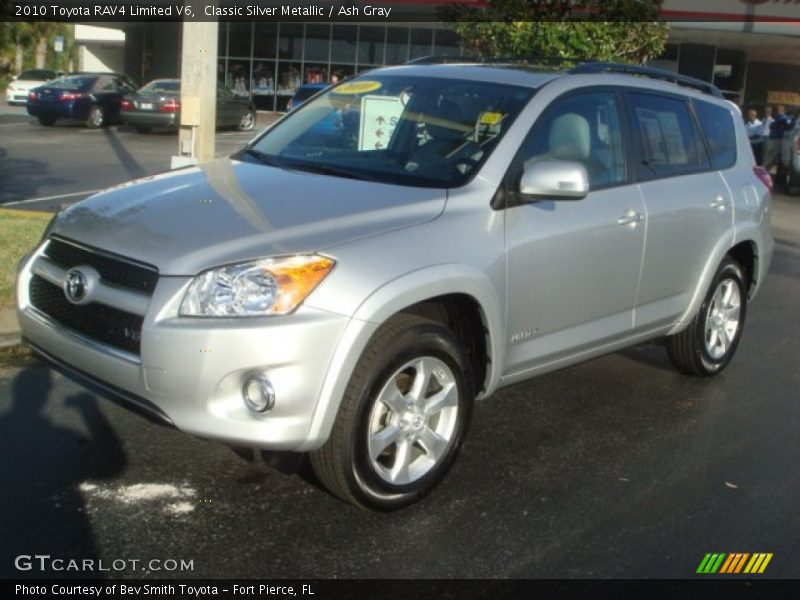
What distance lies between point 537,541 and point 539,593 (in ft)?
1.36

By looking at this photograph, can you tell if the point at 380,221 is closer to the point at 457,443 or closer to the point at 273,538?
the point at 457,443

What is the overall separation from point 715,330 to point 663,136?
139 centimetres

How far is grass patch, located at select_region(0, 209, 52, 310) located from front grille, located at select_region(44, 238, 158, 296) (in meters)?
2.70

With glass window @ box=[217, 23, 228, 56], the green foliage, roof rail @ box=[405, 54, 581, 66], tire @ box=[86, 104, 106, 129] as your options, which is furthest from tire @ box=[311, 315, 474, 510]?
the green foliage

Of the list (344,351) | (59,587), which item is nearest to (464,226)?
(344,351)

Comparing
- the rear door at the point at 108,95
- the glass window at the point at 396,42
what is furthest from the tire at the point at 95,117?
the glass window at the point at 396,42

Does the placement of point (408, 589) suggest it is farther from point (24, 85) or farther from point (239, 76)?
point (239, 76)

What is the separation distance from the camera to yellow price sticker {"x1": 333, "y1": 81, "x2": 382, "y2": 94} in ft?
18.0

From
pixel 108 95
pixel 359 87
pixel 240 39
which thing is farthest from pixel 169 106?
pixel 359 87

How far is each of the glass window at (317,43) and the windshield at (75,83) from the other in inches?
396

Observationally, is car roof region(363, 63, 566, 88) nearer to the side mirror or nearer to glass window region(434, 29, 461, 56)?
the side mirror

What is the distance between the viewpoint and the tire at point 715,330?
6211 mm

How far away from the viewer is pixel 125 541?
382 cm

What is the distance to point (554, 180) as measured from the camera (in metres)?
4.49
